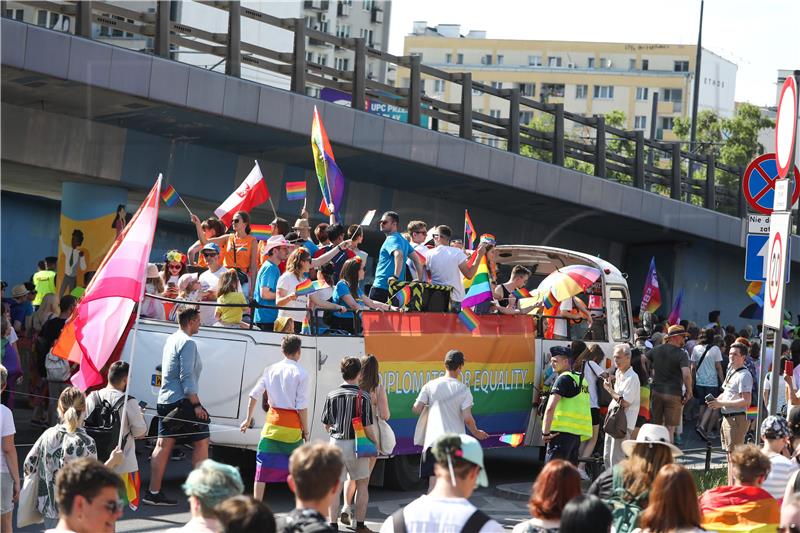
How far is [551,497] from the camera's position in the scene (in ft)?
19.2

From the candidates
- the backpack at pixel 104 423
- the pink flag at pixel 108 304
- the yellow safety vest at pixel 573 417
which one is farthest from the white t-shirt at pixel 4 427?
the yellow safety vest at pixel 573 417

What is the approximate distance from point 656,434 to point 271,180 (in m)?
17.8

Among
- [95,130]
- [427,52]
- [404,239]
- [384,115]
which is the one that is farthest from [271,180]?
[427,52]

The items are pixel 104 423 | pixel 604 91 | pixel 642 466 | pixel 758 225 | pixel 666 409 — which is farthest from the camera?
pixel 604 91

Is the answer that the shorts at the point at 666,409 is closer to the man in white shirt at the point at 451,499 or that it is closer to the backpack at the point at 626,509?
the backpack at the point at 626,509

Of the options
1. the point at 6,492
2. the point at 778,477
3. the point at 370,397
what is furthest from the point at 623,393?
the point at 6,492

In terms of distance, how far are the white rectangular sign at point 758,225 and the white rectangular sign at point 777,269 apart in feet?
6.09

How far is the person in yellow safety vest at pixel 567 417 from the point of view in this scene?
42.7 feet

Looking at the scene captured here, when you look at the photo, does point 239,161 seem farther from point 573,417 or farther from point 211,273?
point 573,417

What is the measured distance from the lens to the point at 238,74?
19672 millimetres

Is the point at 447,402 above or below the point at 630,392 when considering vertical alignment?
below

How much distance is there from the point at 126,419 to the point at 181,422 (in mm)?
1855

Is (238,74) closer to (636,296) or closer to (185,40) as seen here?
(185,40)

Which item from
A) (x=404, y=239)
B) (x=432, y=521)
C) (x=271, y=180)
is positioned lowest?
(x=432, y=521)
